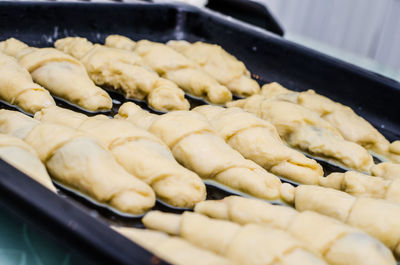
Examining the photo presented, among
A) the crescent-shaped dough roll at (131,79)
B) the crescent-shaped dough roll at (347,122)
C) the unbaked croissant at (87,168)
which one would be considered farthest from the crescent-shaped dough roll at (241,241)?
the crescent-shaped dough roll at (347,122)

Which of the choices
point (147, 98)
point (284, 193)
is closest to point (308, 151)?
point (284, 193)

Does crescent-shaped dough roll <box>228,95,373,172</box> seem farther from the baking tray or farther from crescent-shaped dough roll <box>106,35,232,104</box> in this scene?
the baking tray

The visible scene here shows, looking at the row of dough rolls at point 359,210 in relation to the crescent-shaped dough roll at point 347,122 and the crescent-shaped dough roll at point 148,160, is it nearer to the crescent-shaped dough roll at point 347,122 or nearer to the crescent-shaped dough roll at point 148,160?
the crescent-shaped dough roll at point 148,160

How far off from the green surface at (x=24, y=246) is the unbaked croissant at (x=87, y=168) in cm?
22

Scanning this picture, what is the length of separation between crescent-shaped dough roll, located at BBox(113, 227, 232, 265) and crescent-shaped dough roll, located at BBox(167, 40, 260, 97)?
4.04 ft

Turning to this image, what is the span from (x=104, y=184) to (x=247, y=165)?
18.2 inches

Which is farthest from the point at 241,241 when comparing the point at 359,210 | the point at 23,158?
the point at 23,158

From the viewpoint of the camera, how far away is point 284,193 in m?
1.47

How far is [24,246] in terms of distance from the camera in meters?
1.16

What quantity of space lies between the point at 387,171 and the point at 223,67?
94 centimetres

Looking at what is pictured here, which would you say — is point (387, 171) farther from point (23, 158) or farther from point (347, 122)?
point (23, 158)

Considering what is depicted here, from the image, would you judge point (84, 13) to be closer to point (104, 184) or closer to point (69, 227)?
point (104, 184)

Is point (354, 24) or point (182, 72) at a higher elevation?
point (182, 72)

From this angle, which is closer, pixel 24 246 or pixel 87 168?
pixel 24 246
